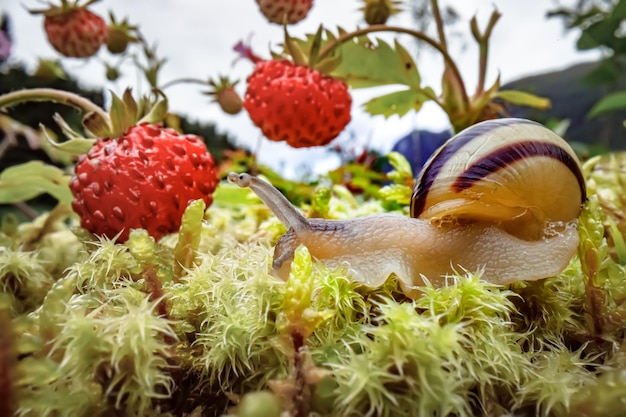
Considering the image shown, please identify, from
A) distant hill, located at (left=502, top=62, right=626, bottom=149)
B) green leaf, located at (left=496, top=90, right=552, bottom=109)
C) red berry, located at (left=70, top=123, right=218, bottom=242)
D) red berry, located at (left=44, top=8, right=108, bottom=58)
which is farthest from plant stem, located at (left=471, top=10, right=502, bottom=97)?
distant hill, located at (left=502, top=62, right=626, bottom=149)

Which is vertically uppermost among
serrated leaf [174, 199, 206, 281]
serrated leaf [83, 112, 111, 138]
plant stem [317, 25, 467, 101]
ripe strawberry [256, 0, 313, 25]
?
ripe strawberry [256, 0, 313, 25]

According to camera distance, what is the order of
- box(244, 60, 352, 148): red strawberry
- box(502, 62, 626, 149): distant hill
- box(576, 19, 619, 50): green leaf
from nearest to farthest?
box(244, 60, 352, 148): red strawberry < box(576, 19, 619, 50): green leaf < box(502, 62, 626, 149): distant hill

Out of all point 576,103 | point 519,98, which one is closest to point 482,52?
point 519,98

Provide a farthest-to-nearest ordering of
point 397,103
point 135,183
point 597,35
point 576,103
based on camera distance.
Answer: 1. point 576,103
2. point 597,35
3. point 397,103
4. point 135,183

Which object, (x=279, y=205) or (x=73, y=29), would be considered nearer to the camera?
(x=279, y=205)

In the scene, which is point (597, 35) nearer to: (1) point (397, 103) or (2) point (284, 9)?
(1) point (397, 103)

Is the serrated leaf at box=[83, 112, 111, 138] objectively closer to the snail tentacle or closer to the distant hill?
the snail tentacle

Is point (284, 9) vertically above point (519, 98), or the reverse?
point (284, 9)
